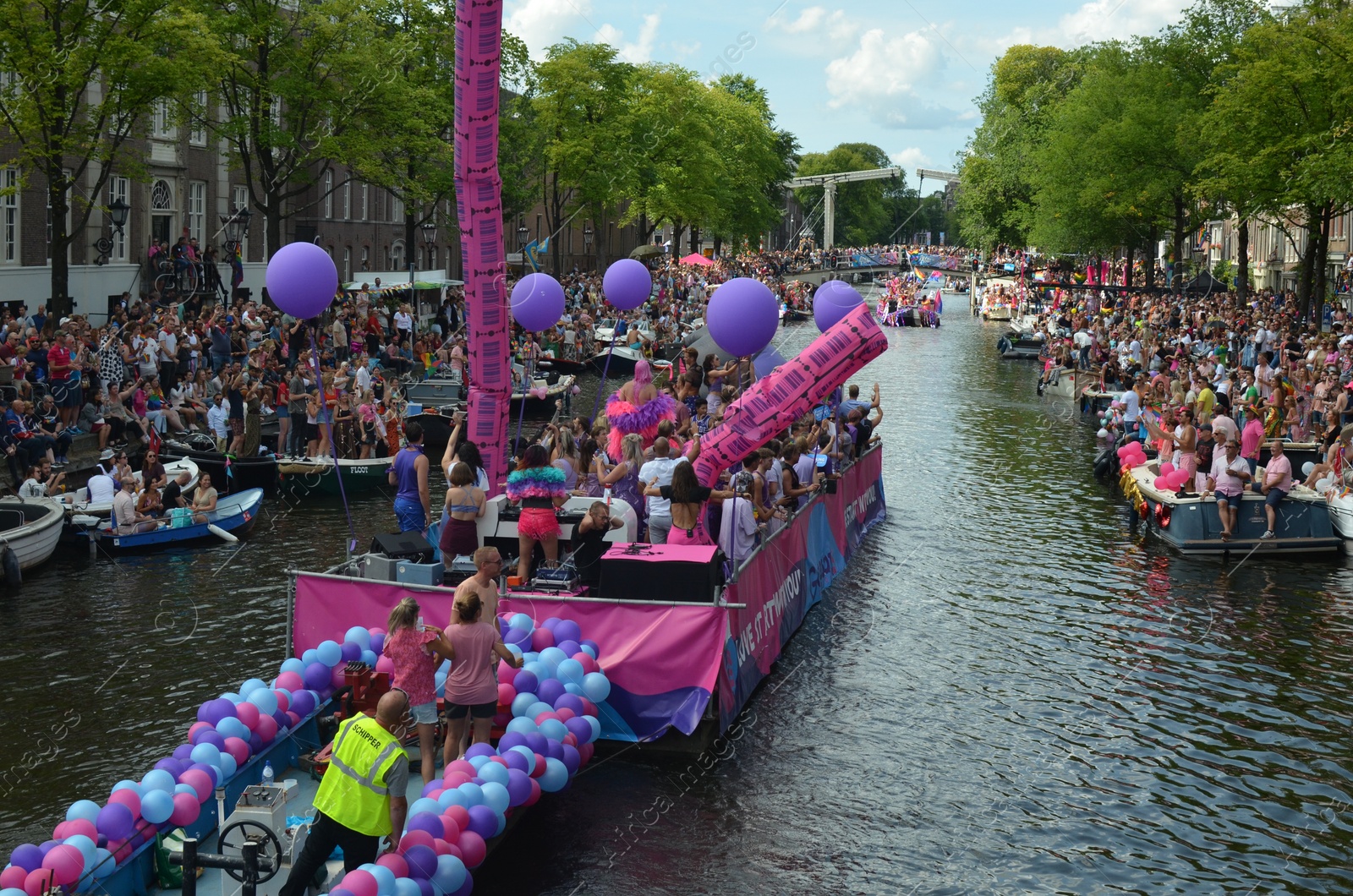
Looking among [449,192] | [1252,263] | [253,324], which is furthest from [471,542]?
[1252,263]

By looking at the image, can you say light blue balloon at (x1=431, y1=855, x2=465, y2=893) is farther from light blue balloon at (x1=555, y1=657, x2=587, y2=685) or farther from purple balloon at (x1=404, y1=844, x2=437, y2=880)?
light blue balloon at (x1=555, y1=657, x2=587, y2=685)

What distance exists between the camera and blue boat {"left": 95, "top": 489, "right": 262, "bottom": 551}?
18375mm

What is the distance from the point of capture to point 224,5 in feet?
125

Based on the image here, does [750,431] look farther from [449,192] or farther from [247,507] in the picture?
[449,192]

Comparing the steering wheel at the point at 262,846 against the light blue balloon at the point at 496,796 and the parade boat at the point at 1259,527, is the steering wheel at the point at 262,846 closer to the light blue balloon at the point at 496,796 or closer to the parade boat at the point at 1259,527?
the light blue balloon at the point at 496,796

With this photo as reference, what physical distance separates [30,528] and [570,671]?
974cm

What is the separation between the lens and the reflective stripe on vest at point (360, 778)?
7.30 meters

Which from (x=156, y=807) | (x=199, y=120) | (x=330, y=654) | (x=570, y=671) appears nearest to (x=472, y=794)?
(x=156, y=807)

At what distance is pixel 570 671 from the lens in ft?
34.1

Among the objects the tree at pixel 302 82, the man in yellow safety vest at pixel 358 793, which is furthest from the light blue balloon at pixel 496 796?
the tree at pixel 302 82

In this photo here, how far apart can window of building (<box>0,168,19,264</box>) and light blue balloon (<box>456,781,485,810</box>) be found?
1195 inches

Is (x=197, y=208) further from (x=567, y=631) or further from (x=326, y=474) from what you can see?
(x=567, y=631)

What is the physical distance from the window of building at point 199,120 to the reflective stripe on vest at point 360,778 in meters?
29.7

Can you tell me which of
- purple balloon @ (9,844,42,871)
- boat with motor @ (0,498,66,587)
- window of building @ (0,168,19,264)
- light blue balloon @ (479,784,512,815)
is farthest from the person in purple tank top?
window of building @ (0,168,19,264)
